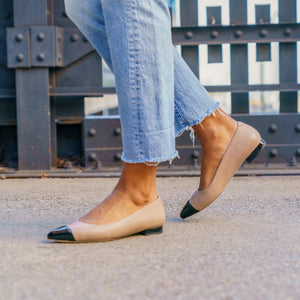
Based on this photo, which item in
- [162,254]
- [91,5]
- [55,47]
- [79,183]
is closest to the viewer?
[162,254]

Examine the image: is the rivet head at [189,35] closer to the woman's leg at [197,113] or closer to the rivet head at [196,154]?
the rivet head at [196,154]

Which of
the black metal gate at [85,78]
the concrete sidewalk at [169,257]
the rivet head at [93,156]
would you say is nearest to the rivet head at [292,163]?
the black metal gate at [85,78]

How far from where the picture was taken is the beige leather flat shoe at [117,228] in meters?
1.22

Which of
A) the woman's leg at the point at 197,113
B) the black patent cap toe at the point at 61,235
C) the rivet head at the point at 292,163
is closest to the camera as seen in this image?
the black patent cap toe at the point at 61,235

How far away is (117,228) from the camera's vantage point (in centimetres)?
126

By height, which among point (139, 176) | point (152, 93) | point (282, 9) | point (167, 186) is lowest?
point (167, 186)

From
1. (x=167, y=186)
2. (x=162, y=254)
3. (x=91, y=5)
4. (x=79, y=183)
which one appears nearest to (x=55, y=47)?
(x=79, y=183)

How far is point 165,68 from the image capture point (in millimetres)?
1272

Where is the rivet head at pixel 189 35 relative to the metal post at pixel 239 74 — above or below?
above

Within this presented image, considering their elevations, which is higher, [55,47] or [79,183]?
[55,47]

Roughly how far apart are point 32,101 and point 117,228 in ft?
5.81

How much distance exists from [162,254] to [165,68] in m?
0.46

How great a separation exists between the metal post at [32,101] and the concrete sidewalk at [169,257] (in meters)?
1.01

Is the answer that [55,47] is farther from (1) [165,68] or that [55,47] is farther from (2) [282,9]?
(1) [165,68]
